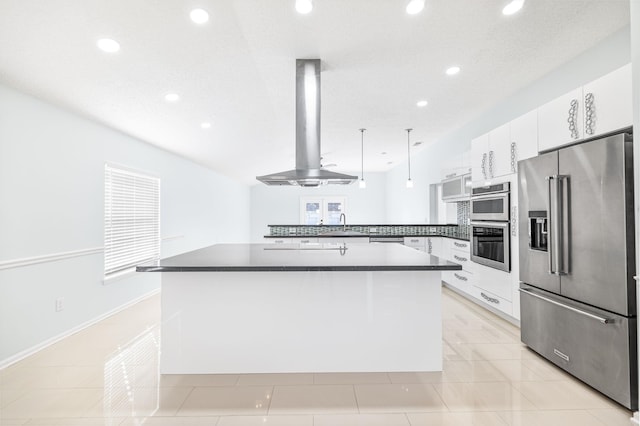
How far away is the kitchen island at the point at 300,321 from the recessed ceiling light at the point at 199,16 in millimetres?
1660

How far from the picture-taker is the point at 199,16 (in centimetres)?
229

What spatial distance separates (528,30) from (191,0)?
248 cm

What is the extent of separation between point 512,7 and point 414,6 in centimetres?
69

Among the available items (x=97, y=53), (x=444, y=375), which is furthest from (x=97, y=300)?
(x=444, y=375)

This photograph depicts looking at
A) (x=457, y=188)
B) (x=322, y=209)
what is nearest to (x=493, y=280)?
(x=457, y=188)

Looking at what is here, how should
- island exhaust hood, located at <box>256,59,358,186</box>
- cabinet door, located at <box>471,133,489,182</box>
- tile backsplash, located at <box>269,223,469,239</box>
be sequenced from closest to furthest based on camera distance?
island exhaust hood, located at <box>256,59,358,186</box>, cabinet door, located at <box>471,133,489,182</box>, tile backsplash, located at <box>269,223,469,239</box>

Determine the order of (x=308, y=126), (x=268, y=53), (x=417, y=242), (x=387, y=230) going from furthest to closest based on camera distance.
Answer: (x=387, y=230)
(x=417, y=242)
(x=308, y=126)
(x=268, y=53)

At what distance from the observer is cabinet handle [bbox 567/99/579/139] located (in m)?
2.57

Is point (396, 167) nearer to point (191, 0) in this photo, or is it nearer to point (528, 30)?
point (528, 30)

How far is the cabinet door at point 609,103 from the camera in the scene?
2174 mm

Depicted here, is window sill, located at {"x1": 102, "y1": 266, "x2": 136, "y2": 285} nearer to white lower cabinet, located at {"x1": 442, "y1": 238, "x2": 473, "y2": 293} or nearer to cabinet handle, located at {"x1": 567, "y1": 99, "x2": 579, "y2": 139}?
white lower cabinet, located at {"x1": 442, "y1": 238, "x2": 473, "y2": 293}

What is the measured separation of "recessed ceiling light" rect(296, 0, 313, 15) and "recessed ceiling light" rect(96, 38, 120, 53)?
1.34m

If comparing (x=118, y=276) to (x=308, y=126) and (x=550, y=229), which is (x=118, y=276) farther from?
(x=550, y=229)

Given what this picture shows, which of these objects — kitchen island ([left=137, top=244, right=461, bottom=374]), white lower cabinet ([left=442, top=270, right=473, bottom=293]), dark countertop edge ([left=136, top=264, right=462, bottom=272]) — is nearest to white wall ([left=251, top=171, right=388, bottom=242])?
white lower cabinet ([left=442, top=270, right=473, bottom=293])
